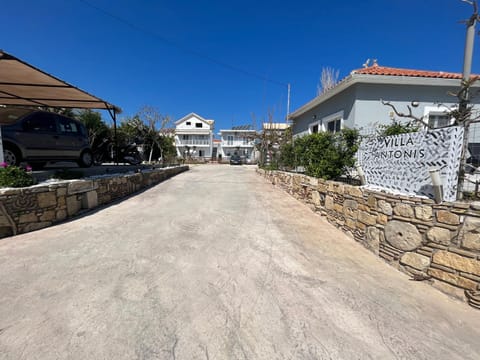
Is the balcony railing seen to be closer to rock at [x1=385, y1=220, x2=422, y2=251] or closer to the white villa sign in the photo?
the white villa sign

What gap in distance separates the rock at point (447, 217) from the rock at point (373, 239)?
2.76 feet

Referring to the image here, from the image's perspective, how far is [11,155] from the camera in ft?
16.4

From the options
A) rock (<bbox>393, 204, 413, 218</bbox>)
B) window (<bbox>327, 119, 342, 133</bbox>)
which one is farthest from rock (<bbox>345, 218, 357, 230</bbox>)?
window (<bbox>327, 119, 342, 133</bbox>)

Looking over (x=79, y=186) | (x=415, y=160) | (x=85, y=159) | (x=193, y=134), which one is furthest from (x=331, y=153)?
(x=193, y=134)

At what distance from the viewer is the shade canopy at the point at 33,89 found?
4164 millimetres

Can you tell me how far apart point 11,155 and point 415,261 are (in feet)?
27.8

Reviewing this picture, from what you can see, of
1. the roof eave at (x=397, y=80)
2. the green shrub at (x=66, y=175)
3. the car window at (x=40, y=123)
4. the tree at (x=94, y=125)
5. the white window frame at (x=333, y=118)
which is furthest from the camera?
the tree at (x=94, y=125)

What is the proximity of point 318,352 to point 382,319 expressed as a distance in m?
0.80

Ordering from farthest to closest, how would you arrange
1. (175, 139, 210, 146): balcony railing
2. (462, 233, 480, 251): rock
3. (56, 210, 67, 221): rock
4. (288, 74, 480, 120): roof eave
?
1. (175, 139, 210, 146): balcony railing
2. (288, 74, 480, 120): roof eave
3. (56, 210, 67, 221): rock
4. (462, 233, 480, 251): rock

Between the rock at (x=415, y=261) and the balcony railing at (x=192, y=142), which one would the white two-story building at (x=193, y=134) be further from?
the rock at (x=415, y=261)

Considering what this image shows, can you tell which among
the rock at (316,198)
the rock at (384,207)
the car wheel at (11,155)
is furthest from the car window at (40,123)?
the rock at (384,207)

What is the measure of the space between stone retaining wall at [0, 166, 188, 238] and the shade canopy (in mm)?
2447

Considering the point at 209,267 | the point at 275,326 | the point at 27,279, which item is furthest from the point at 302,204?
the point at 27,279

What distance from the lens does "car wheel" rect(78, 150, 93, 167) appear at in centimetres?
682
